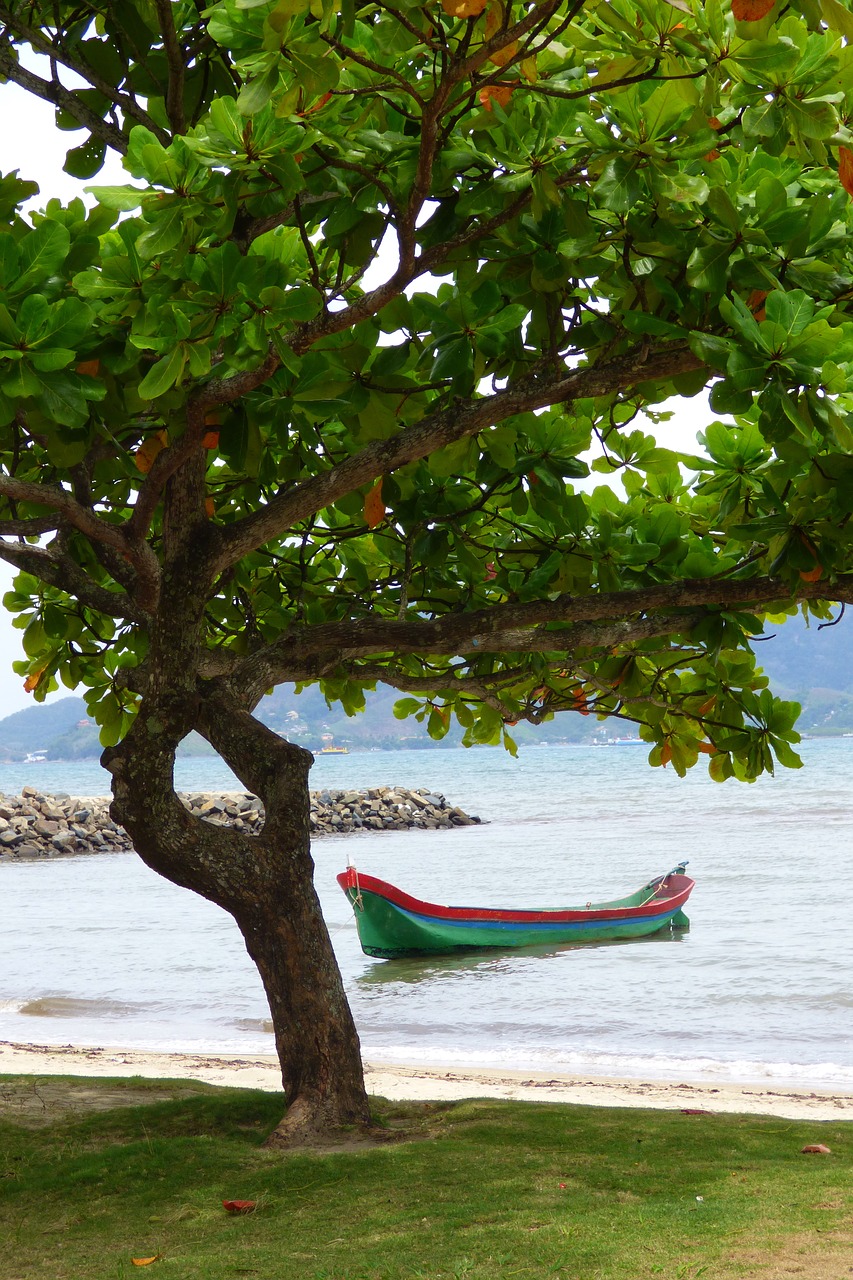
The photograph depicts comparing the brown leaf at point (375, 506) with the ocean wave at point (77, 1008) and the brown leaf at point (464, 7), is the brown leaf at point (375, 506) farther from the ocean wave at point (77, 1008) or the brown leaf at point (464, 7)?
the ocean wave at point (77, 1008)

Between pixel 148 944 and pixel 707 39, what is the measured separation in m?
15.9

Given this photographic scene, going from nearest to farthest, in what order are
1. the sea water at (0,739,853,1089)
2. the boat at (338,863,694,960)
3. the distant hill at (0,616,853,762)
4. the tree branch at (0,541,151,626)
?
Result: the tree branch at (0,541,151,626) → the sea water at (0,739,853,1089) → the boat at (338,863,694,960) → the distant hill at (0,616,853,762)

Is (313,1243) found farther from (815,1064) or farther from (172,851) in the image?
(815,1064)

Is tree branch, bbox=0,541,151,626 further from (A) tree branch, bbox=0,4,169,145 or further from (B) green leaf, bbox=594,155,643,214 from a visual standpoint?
(B) green leaf, bbox=594,155,643,214

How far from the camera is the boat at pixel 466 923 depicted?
47.1ft

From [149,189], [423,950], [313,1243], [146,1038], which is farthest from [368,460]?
[423,950]

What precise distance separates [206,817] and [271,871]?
90.6 feet

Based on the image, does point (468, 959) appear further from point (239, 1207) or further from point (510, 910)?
point (239, 1207)

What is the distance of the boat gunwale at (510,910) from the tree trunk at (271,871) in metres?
9.23

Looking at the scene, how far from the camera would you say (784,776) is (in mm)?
61438

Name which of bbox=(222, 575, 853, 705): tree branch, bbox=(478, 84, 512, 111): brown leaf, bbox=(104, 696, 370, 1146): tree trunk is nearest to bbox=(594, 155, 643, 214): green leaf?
bbox=(478, 84, 512, 111): brown leaf

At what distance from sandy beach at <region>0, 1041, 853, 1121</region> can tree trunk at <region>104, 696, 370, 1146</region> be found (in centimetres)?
322

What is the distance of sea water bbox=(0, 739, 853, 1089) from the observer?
1023cm

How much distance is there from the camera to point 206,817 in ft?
102
